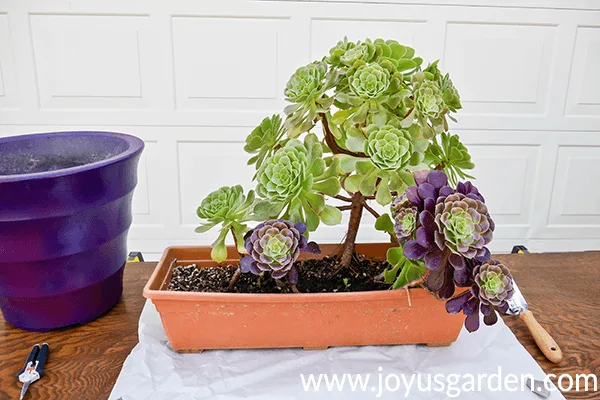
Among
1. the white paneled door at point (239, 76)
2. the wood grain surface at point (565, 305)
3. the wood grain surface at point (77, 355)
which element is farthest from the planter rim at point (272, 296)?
the white paneled door at point (239, 76)

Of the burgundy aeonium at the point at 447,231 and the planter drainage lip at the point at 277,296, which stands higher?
the burgundy aeonium at the point at 447,231

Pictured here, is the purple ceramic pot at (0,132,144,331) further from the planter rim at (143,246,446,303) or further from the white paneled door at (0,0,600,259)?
the white paneled door at (0,0,600,259)

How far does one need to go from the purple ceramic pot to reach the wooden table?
3 centimetres

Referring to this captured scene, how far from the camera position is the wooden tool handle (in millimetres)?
622

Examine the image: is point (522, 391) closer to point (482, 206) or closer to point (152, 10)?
point (482, 206)

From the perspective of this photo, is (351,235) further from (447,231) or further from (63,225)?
(63,225)

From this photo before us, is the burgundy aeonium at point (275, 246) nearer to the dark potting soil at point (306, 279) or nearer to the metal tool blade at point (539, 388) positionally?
the dark potting soil at point (306, 279)

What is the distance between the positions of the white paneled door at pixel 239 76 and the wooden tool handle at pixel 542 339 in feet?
5.25

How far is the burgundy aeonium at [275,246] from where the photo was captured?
0.56m

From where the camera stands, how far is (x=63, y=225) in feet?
2.01

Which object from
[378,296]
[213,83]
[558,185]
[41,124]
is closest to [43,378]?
[378,296]

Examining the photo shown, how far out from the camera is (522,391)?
0.56m

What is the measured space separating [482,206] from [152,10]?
6.31 feet

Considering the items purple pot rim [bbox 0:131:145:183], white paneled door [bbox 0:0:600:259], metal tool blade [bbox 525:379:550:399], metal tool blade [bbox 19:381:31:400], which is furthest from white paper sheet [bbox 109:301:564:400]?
white paneled door [bbox 0:0:600:259]
